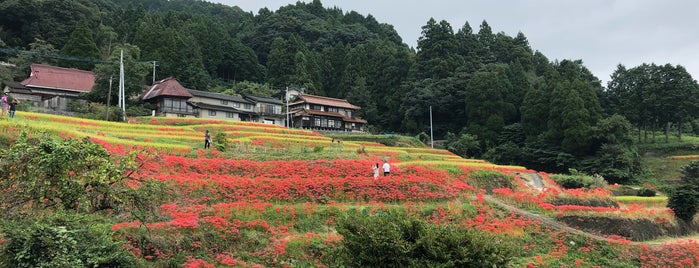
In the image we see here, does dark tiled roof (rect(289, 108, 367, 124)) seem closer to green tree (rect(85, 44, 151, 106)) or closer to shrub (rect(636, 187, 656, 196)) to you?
green tree (rect(85, 44, 151, 106))

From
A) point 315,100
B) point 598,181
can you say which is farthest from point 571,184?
point 315,100

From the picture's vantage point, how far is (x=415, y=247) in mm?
10383

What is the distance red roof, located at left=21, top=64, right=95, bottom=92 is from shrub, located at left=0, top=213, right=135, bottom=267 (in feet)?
168

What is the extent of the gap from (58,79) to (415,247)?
188ft

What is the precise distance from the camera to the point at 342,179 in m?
21.6

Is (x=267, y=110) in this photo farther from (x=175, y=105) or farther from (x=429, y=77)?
(x=429, y=77)

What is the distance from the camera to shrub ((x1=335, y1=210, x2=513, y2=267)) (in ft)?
33.0

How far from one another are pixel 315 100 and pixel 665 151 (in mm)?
45225

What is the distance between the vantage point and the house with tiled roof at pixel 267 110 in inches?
2530

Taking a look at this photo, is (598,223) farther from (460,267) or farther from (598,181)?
(598,181)

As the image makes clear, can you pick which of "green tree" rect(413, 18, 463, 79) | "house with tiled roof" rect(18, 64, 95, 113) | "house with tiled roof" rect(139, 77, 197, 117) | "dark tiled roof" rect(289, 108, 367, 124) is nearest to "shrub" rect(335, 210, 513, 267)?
"house with tiled roof" rect(139, 77, 197, 117)

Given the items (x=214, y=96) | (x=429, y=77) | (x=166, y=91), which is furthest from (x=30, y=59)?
(x=429, y=77)

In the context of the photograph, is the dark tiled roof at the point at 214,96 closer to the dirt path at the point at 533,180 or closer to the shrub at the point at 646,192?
the dirt path at the point at 533,180

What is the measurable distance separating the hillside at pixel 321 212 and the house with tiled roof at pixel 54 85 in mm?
29949
